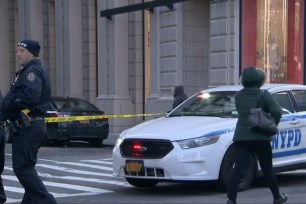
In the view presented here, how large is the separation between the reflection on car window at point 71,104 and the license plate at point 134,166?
1036cm

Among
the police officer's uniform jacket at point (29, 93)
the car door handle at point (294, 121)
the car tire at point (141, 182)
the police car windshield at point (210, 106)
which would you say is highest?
the police officer's uniform jacket at point (29, 93)

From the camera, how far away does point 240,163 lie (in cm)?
891

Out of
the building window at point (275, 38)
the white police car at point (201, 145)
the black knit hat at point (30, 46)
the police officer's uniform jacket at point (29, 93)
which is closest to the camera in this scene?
the police officer's uniform jacket at point (29, 93)

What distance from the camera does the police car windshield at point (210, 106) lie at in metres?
11.2

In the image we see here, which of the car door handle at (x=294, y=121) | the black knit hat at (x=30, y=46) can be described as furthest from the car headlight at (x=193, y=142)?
the black knit hat at (x=30, y=46)

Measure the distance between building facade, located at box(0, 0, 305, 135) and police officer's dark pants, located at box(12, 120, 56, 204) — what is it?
47.4 ft

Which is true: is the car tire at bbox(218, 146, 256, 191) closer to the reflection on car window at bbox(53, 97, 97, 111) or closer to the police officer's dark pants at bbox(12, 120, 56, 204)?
the police officer's dark pants at bbox(12, 120, 56, 204)

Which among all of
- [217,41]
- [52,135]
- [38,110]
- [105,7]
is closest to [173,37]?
[217,41]

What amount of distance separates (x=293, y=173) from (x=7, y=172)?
17.1ft

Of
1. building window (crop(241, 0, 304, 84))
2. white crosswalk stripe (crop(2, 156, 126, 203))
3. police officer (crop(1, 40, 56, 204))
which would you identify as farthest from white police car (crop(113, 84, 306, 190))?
building window (crop(241, 0, 304, 84))

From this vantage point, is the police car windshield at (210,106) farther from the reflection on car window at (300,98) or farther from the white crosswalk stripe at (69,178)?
the white crosswalk stripe at (69,178)

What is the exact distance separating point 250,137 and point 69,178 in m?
5.19

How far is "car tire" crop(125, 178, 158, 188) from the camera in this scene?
1113 cm

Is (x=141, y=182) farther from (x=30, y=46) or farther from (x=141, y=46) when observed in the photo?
(x=141, y=46)
